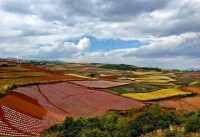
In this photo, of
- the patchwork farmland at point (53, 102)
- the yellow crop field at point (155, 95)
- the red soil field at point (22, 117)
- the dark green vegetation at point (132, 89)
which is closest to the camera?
the red soil field at point (22, 117)

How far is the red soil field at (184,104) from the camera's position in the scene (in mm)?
68625

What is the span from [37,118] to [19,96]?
26.9 feet

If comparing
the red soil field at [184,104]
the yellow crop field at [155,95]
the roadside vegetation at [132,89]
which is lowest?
the red soil field at [184,104]

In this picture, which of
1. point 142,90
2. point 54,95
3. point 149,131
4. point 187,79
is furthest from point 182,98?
point 187,79

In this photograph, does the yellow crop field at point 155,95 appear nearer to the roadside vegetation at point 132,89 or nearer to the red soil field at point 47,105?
the roadside vegetation at point 132,89

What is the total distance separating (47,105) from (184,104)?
32955 millimetres

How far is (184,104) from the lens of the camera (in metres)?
73.6

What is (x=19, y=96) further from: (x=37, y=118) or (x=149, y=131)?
(x=149, y=131)

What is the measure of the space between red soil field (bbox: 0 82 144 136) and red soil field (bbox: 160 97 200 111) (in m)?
6.88

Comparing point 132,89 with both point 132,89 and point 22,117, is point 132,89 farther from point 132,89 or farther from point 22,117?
point 22,117

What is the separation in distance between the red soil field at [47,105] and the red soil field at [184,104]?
6.88 metres

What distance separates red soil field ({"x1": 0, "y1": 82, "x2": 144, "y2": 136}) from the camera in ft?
136

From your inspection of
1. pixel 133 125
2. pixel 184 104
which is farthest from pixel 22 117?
pixel 184 104

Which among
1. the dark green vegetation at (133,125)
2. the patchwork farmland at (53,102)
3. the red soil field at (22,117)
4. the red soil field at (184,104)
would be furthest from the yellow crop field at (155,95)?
the dark green vegetation at (133,125)
